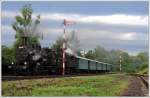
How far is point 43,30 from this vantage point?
12859mm

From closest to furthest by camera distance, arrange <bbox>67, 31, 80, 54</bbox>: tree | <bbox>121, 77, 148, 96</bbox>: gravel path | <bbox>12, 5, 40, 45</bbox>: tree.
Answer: <bbox>121, 77, 148, 96</bbox>: gravel path < <bbox>12, 5, 40, 45</bbox>: tree < <bbox>67, 31, 80, 54</bbox>: tree

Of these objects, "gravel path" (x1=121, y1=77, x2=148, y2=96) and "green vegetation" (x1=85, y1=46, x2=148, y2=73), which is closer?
"gravel path" (x1=121, y1=77, x2=148, y2=96)

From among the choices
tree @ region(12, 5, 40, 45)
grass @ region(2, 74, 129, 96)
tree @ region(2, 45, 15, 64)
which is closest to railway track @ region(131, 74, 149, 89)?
grass @ region(2, 74, 129, 96)

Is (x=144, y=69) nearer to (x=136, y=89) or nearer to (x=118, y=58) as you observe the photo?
(x=136, y=89)

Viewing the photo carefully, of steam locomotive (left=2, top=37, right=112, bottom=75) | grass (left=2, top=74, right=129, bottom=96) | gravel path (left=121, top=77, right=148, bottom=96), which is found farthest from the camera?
steam locomotive (left=2, top=37, right=112, bottom=75)

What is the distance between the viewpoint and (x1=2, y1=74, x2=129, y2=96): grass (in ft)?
41.0

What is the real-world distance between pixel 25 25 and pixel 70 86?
5.48ft

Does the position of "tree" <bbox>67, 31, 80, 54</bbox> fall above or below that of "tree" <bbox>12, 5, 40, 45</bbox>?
below

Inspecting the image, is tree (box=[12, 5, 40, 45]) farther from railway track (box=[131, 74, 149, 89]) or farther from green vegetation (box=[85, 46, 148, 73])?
railway track (box=[131, 74, 149, 89])

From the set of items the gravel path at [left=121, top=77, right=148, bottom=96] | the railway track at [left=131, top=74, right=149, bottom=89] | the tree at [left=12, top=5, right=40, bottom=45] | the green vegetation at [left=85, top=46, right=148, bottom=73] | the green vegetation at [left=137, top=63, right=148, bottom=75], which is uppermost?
the tree at [left=12, top=5, right=40, bottom=45]

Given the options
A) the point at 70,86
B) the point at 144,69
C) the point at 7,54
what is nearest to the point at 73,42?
the point at 70,86

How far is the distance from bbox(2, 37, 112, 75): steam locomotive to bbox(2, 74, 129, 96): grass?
321 mm

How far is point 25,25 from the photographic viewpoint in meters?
12.9

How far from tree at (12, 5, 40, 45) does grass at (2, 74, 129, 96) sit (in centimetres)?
96
